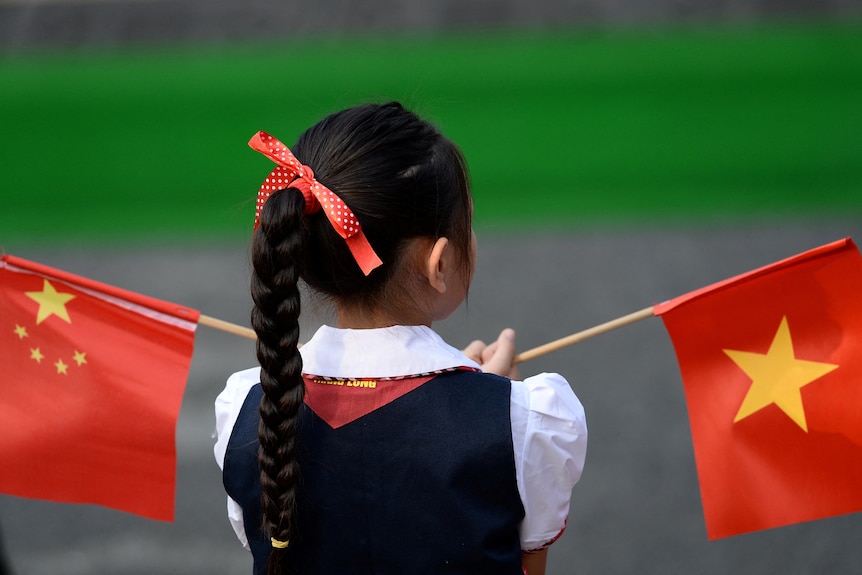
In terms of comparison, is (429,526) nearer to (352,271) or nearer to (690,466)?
(352,271)

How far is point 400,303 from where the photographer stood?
1665 mm

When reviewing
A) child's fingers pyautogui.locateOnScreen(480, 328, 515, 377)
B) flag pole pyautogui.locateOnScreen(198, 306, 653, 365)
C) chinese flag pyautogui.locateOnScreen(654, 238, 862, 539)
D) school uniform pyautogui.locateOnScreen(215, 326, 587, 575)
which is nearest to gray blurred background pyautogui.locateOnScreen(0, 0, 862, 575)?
flag pole pyautogui.locateOnScreen(198, 306, 653, 365)

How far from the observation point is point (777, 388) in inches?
78.7

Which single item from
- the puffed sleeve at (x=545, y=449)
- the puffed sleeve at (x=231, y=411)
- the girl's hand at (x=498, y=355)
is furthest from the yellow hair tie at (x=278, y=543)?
the girl's hand at (x=498, y=355)

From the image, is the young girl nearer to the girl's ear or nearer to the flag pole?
the girl's ear

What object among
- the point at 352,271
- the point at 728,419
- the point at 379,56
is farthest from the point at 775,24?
the point at 352,271

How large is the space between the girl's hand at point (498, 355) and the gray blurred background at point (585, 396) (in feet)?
1.10

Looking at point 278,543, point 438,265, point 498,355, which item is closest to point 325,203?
point 438,265

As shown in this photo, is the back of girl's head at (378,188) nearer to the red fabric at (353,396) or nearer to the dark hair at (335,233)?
the dark hair at (335,233)

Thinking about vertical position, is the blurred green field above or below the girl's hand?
above

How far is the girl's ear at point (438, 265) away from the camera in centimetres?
162

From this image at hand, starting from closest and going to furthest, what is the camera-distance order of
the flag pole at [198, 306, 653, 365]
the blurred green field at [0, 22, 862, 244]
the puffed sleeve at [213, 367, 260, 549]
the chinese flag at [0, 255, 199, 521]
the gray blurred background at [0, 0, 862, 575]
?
the puffed sleeve at [213, 367, 260, 549] < the flag pole at [198, 306, 653, 365] < the chinese flag at [0, 255, 199, 521] < the gray blurred background at [0, 0, 862, 575] < the blurred green field at [0, 22, 862, 244]

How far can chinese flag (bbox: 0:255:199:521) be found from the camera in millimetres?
2139

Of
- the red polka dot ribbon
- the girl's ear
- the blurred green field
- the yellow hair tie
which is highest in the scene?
the blurred green field
